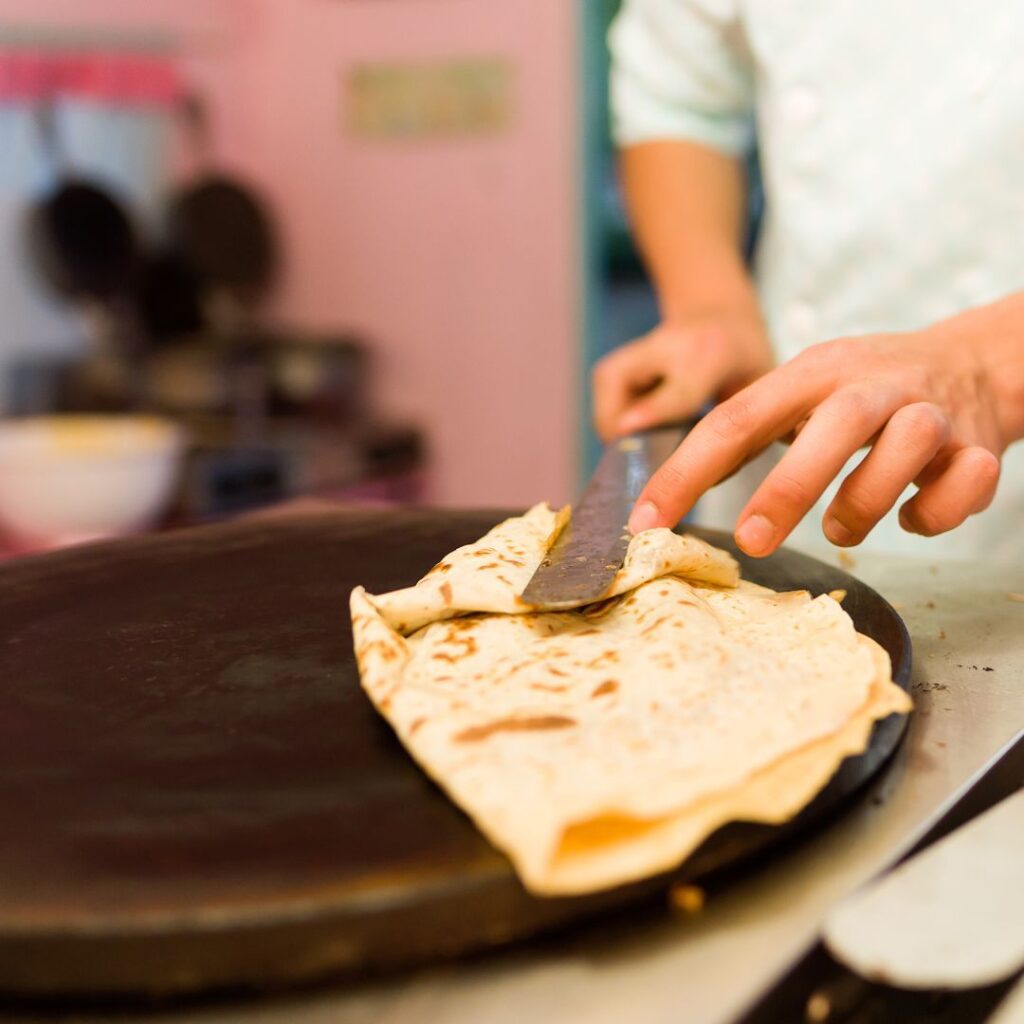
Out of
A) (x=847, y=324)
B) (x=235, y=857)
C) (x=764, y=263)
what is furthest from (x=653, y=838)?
(x=764, y=263)

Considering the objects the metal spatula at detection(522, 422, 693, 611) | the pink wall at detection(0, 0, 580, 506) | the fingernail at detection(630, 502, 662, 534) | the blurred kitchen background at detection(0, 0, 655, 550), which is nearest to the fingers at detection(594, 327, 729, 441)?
the metal spatula at detection(522, 422, 693, 611)

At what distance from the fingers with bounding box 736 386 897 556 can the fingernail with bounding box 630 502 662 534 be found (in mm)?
65

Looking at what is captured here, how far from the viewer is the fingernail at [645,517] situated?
814 millimetres

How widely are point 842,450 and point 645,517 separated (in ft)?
0.48

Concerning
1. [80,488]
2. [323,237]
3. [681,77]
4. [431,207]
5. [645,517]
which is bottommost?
[80,488]

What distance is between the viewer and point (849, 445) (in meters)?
0.78

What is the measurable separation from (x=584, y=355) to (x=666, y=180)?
42.9 inches

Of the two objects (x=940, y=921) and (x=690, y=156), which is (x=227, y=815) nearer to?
(x=940, y=921)

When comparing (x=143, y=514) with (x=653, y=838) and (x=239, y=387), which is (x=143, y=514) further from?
(x=653, y=838)

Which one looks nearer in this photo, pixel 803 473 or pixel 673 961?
pixel 673 961

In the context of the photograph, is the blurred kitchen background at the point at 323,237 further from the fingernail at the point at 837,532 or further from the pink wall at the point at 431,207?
the fingernail at the point at 837,532

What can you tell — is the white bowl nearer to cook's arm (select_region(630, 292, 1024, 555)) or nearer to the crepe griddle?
the crepe griddle

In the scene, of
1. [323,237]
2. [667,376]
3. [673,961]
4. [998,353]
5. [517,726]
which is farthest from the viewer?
[323,237]

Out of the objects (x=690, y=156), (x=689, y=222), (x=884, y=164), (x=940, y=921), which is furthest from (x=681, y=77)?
(x=940, y=921)
